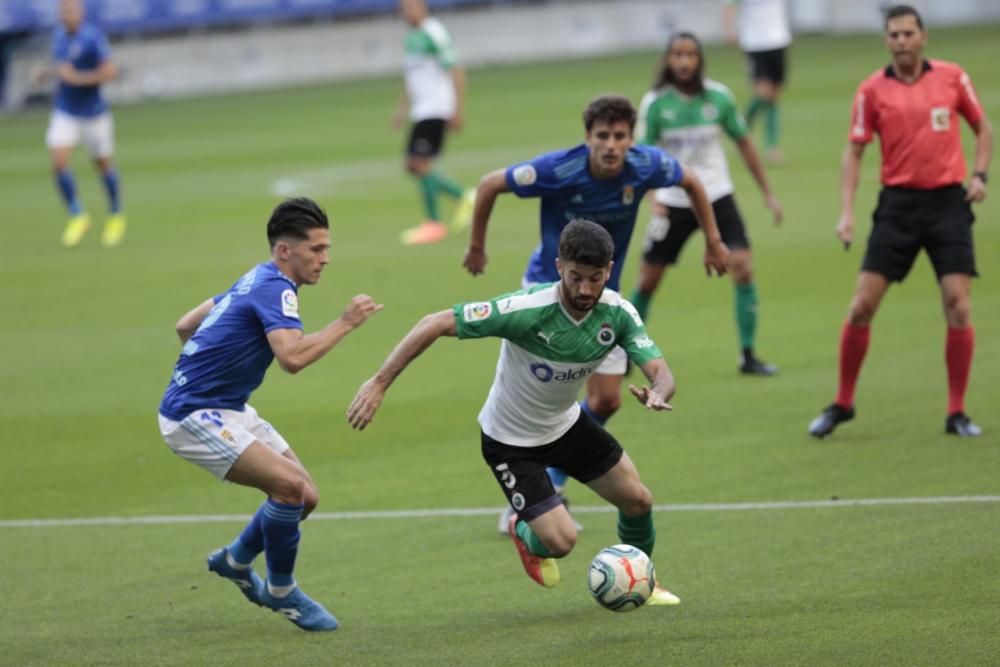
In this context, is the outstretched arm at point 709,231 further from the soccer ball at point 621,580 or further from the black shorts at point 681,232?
the black shorts at point 681,232

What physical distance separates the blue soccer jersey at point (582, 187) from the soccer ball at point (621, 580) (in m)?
2.33

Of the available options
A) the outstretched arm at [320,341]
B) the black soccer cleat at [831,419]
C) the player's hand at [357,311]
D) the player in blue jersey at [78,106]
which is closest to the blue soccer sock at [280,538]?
the outstretched arm at [320,341]

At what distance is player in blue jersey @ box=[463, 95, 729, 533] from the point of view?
909 cm

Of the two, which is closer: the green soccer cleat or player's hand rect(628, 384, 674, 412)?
player's hand rect(628, 384, 674, 412)

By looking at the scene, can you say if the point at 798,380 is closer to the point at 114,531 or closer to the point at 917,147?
the point at 917,147

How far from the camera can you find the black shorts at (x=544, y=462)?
7.73 meters

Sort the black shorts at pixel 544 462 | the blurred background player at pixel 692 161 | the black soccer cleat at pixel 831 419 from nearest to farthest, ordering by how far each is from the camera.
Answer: the black shorts at pixel 544 462 → the black soccer cleat at pixel 831 419 → the blurred background player at pixel 692 161

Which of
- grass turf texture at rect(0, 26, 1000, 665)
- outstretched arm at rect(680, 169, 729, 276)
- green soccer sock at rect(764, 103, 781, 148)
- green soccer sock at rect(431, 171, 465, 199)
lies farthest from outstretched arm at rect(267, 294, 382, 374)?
green soccer sock at rect(764, 103, 781, 148)

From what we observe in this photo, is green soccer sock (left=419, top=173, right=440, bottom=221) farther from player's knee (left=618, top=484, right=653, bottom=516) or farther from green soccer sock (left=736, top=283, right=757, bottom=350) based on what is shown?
player's knee (left=618, top=484, right=653, bottom=516)

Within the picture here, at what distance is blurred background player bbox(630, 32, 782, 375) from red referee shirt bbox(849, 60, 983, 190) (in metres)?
1.96

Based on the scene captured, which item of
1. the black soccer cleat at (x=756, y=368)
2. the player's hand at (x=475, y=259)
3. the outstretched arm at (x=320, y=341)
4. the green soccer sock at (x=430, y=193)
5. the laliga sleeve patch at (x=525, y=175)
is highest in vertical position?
the laliga sleeve patch at (x=525, y=175)

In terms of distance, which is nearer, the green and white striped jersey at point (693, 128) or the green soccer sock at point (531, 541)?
the green soccer sock at point (531, 541)

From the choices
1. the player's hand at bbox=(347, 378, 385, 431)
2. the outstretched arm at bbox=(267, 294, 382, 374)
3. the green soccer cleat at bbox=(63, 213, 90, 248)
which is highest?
the outstretched arm at bbox=(267, 294, 382, 374)

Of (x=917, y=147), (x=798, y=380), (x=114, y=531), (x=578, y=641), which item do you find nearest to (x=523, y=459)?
(x=578, y=641)
